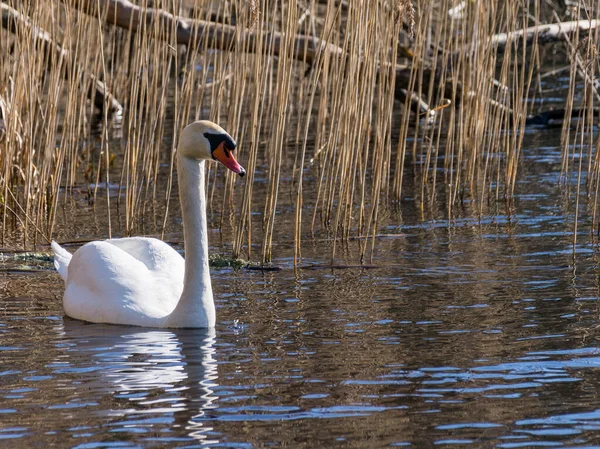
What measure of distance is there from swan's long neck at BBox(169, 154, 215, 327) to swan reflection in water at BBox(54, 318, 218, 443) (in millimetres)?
89

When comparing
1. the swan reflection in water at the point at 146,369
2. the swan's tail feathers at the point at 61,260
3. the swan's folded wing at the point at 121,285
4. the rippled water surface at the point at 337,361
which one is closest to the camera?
the rippled water surface at the point at 337,361

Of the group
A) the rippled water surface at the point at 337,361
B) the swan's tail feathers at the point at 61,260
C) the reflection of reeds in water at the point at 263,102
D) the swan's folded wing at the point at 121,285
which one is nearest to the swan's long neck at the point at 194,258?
the rippled water surface at the point at 337,361

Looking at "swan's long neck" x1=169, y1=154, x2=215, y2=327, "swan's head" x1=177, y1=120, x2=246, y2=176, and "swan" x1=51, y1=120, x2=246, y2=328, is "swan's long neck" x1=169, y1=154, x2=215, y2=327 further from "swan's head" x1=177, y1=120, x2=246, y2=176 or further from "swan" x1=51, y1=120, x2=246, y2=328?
"swan's head" x1=177, y1=120, x2=246, y2=176

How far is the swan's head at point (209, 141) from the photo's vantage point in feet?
20.6

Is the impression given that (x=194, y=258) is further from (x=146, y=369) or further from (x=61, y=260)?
(x=61, y=260)

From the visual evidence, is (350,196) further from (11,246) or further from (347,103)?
(11,246)

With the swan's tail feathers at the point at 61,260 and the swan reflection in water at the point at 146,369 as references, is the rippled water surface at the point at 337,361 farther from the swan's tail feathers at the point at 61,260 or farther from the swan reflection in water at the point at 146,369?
the swan's tail feathers at the point at 61,260

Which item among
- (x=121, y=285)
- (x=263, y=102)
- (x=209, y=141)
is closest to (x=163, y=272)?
(x=121, y=285)

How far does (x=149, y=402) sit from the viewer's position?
4.90m

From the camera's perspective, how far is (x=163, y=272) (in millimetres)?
7035

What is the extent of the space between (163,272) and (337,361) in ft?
6.09

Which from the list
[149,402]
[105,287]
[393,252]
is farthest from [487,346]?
[393,252]

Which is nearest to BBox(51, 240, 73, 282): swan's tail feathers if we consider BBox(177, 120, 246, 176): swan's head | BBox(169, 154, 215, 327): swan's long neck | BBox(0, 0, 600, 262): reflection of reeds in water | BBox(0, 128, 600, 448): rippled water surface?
BBox(0, 128, 600, 448): rippled water surface

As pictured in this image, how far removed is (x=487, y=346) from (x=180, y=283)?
2093mm
